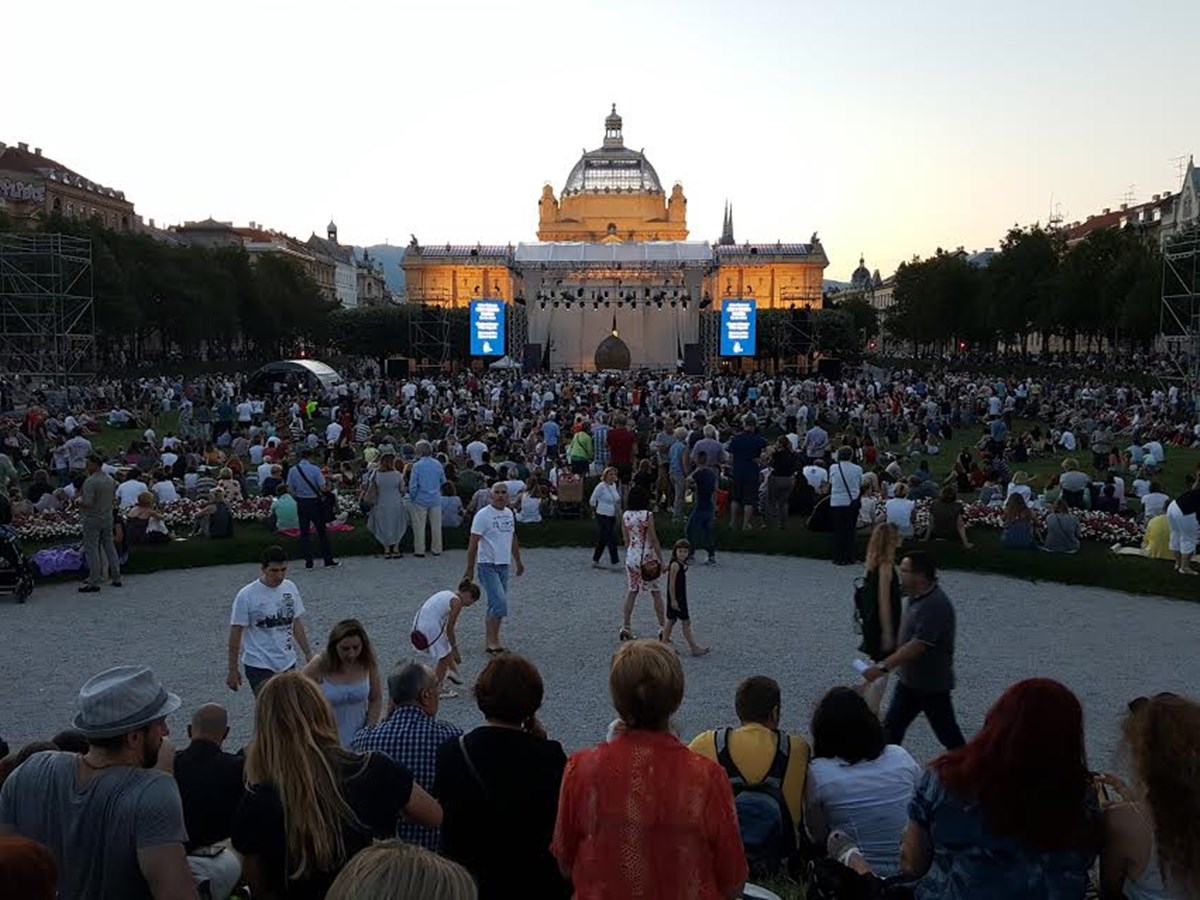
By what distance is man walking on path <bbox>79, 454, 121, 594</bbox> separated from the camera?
11242 millimetres

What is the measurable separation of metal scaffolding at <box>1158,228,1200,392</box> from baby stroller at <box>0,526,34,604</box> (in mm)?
33888

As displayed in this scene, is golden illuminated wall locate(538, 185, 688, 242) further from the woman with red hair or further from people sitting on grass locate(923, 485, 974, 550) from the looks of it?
the woman with red hair

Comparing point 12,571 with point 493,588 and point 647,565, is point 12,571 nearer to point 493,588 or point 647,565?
point 493,588

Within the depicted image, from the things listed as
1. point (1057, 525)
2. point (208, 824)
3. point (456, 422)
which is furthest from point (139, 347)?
point (208, 824)

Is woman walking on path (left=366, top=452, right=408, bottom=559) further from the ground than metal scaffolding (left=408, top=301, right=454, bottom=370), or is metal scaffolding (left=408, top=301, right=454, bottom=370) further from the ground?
metal scaffolding (left=408, top=301, right=454, bottom=370)

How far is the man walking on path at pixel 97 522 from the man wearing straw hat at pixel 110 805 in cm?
886

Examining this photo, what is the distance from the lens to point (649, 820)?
292 cm

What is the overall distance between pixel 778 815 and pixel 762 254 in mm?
83644

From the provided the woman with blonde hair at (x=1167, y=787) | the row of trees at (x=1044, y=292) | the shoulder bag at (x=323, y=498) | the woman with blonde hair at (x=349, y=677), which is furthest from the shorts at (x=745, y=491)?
the row of trees at (x=1044, y=292)

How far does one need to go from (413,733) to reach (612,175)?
99247mm

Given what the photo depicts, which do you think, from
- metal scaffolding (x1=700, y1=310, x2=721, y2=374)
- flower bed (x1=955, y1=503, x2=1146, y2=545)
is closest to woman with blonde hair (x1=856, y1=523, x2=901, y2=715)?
flower bed (x1=955, y1=503, x2=1146, y2=545)

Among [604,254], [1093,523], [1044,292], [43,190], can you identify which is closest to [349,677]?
[1093,523]

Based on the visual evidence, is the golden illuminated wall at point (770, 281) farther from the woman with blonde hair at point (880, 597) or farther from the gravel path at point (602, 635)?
the woman with blonde hair at point (880, 597)

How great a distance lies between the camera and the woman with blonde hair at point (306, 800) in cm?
302
